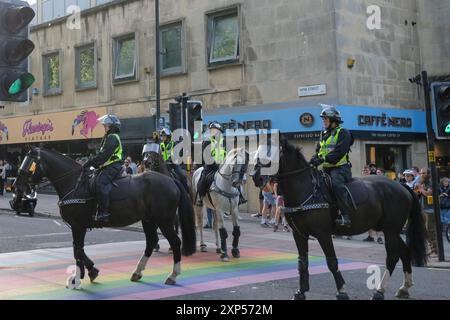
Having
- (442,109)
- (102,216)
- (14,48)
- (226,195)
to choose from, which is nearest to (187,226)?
(102,216)

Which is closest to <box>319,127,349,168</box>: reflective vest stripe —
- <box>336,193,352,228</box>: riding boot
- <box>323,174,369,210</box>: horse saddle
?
<box>323,174,369,210</box>: horse saddle

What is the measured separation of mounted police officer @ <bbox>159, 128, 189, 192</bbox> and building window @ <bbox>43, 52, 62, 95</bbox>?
18676 mm

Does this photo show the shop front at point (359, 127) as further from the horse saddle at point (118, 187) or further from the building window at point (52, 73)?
the building window at point (52, 73)

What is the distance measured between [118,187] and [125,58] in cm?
1820

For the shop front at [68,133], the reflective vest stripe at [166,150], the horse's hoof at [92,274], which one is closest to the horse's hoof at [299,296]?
the horse's hoof at [92,274]

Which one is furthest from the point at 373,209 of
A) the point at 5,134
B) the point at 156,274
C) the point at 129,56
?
the point at 5,134

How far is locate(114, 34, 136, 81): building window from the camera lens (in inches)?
985

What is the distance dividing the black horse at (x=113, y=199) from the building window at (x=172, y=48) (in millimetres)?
14857

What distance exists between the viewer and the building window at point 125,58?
2503 cm

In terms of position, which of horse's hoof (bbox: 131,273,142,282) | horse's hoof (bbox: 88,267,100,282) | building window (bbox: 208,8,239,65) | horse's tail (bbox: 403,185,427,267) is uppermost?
building window (bbox: 208,8,239,65)

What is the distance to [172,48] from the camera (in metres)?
23.6

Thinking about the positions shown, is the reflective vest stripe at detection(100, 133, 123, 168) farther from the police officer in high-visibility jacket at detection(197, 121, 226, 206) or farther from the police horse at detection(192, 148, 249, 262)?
the police officer in high-visibility jacket at detection(197, 121, 226, 206)
